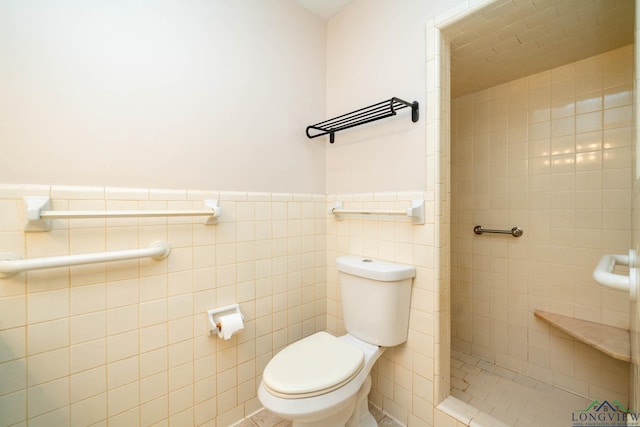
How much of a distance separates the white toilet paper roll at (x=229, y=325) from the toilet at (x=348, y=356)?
0.22 meters

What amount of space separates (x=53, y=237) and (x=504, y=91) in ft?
8.20

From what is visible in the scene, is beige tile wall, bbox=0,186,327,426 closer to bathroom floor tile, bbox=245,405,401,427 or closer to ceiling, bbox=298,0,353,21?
bathroom floor tile, bbox=245,405,401,427

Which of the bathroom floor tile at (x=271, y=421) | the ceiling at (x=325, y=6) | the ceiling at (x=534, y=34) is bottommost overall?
the bathroom floor tile at (x=271, y=421)

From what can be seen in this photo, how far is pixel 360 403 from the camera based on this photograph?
1.23m

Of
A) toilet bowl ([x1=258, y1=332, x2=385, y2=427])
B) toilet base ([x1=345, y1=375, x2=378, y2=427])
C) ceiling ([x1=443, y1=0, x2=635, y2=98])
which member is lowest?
toilet base ([x1=345, y1=375, x2=378, y2=427])

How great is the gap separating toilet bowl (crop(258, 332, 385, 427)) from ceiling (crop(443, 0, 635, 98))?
153 centimetres

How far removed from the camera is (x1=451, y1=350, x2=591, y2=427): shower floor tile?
1.35 metres

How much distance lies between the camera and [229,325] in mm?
1187

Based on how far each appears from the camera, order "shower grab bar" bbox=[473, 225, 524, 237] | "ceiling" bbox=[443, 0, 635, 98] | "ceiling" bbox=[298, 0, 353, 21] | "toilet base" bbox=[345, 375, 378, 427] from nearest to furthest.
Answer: "ceiling" bbox=[443, 0, 635, 98]
"toilet base" bbox=[345, 375, 378, 427]
"ceiling" bbox=[298, 0, 353, 21]
"shower grab bar" bbox=[473, 225, 524, 237]

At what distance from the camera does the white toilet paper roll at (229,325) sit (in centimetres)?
117

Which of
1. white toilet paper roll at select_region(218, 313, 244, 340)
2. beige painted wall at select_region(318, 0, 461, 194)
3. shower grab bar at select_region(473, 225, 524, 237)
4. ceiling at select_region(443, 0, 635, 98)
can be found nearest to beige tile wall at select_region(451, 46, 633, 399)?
shower grab bar at select_region(473, 225, 524, 237)

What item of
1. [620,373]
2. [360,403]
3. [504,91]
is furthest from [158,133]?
[620,373]

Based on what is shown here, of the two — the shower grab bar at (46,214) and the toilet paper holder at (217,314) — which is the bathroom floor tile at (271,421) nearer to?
the toilet paper holder at (217,314)

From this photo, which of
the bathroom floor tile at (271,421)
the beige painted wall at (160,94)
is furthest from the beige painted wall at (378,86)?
the bathroom floor tile at (271,421)
